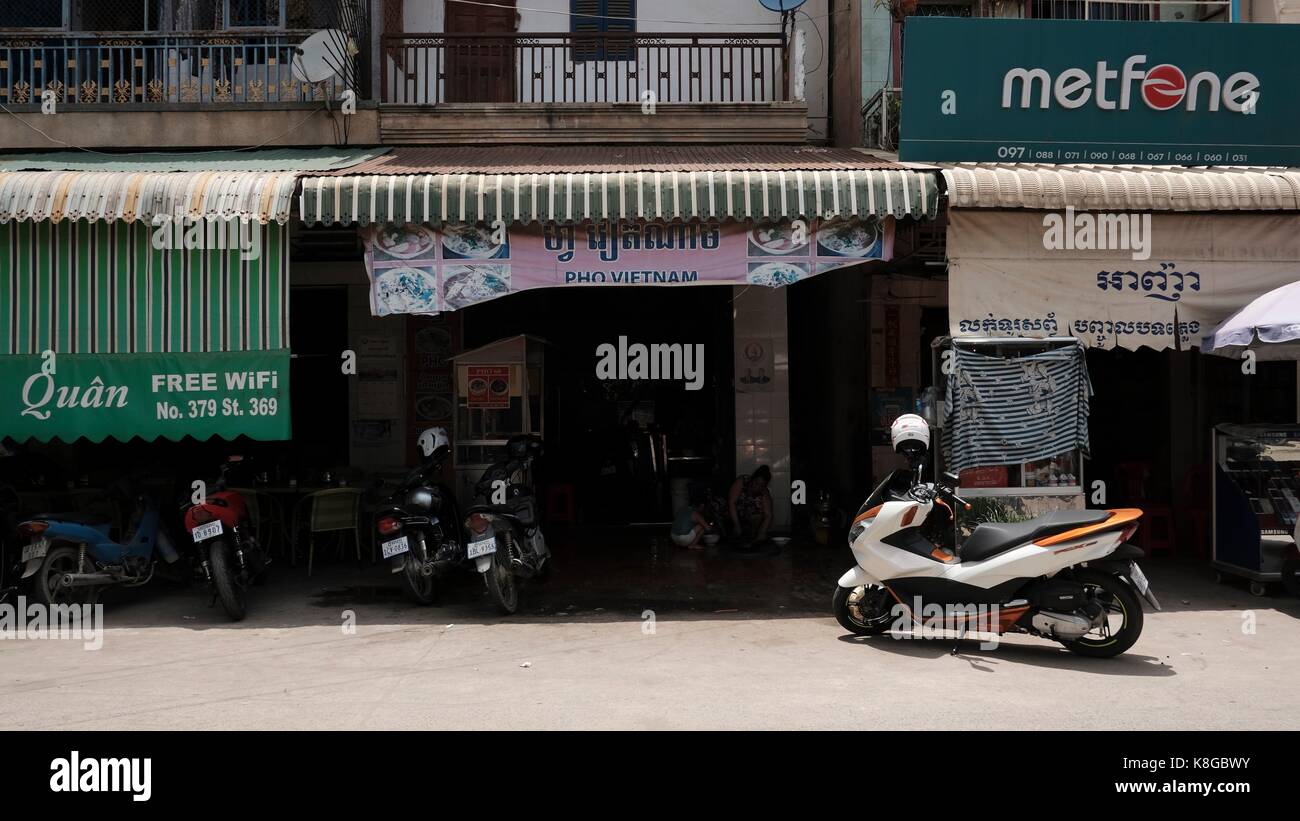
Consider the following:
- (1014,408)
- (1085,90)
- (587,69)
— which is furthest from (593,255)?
(1085,90)

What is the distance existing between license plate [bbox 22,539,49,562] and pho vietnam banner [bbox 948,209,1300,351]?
7.38 m

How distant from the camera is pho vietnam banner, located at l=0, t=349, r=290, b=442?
26.6ft

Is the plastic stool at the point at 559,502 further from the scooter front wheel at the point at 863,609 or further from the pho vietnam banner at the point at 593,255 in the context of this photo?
the scooter front wheel at the point at 863,609

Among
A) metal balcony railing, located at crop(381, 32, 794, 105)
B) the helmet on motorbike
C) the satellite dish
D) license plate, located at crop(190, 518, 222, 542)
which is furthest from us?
metal balcony railing, located at crop(381, 32, 794, 105)

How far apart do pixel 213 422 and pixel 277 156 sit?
3117mm

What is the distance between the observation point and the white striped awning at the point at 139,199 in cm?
786

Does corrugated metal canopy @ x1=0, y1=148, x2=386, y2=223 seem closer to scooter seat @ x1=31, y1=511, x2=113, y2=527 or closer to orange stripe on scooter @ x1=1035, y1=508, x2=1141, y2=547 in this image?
scooter seat @ x1=31, y1=511, x2=113, y2=527

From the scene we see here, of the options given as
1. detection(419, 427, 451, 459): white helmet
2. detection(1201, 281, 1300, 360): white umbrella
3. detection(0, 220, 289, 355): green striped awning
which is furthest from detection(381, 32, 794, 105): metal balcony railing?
detection(1201, 281, 1300, 360): white umbrella

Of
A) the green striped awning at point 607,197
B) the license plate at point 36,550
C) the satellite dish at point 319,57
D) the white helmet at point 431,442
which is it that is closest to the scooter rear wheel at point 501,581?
the white helmet at point 431,442

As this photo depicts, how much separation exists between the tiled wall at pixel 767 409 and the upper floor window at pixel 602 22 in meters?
3.22

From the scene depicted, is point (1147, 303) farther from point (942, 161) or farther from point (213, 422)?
point (213, 422)

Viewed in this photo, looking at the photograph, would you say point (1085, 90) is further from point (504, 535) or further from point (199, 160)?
point (199, 160)

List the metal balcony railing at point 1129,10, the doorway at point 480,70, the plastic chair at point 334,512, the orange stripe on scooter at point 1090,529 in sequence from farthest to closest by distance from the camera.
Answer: the metal balcony railing at point 1129,10 → the doorway at point 480,70 → the plastic chair at point 334,512 → the orange stripe on scooter at point 1090,529

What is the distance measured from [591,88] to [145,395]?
20.2 feet
